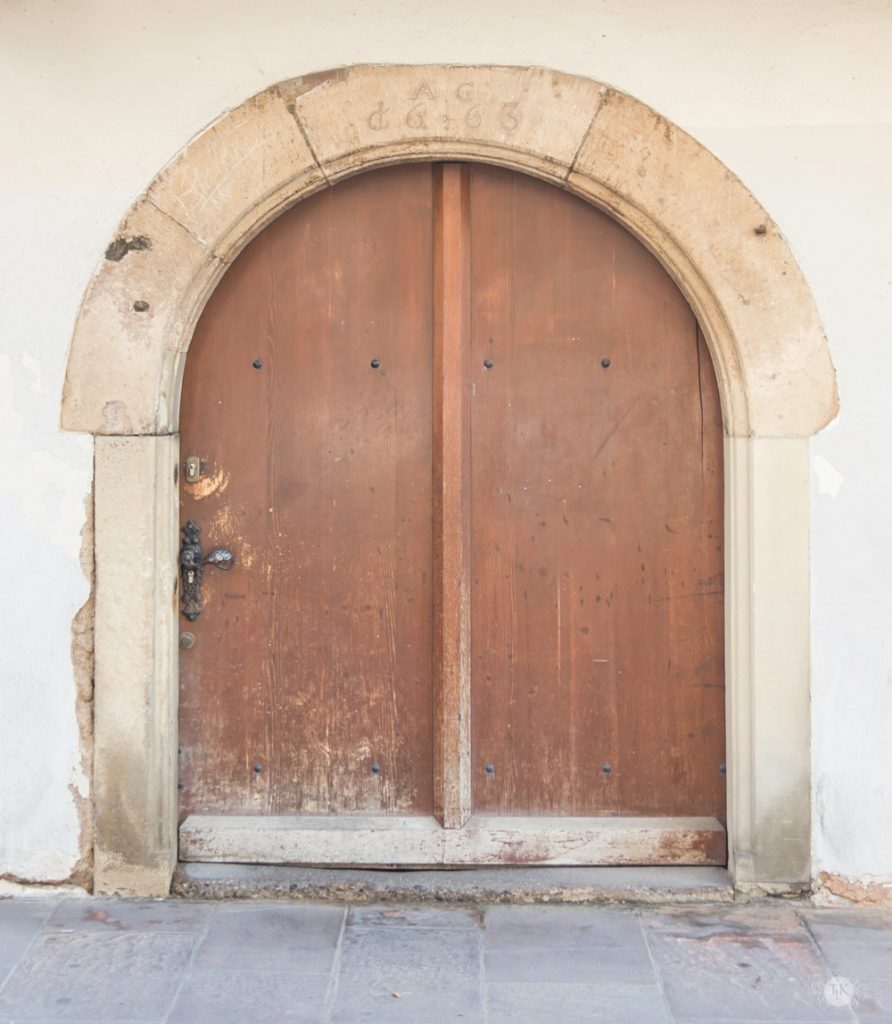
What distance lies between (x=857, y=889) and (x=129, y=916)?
2.19 metres

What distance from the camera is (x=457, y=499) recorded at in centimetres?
383

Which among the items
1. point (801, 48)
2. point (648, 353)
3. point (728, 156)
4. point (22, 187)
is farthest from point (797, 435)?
point (22, 187)

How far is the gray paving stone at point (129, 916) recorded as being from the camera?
361 centimetres

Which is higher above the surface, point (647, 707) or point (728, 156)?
point (728, 156)

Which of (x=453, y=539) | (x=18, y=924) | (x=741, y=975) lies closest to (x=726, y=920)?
(x=741, y=975)

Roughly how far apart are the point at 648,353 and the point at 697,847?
1.56 meters

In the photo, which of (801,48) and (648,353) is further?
(648,353)

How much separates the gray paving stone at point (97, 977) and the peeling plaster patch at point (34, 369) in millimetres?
1608

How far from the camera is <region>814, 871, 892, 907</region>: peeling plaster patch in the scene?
3.72 m

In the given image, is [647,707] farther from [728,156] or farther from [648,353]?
[728,156]

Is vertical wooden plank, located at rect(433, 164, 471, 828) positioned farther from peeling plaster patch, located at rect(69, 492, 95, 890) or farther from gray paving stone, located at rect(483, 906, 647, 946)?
peeling plaster patch, located at rect(69, 492, 95, 890)

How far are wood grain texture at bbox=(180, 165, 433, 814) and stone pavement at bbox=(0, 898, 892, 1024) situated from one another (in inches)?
17.3

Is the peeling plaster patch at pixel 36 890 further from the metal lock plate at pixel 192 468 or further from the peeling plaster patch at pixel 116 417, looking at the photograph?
the peeling plaster patch at pixel 116 417
